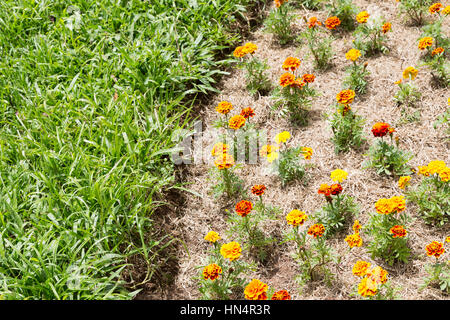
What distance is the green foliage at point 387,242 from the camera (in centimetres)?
279

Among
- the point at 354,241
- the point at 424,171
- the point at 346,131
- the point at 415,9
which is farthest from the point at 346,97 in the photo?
the point at 415,9

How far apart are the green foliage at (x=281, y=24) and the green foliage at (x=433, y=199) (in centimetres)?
174

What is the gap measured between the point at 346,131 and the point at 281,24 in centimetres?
125

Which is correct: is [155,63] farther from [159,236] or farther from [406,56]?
[406,56]

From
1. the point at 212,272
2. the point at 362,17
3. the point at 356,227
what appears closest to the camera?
the point at 212,272

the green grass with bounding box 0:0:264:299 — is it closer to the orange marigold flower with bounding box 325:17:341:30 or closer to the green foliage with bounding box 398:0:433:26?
the orange marigold flower with bounding box 325:17:341:30

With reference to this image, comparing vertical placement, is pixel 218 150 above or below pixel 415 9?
below

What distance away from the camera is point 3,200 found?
2.99 meters

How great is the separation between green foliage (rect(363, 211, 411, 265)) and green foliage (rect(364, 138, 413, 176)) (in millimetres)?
377

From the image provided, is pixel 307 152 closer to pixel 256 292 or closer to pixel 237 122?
pixel 237 122

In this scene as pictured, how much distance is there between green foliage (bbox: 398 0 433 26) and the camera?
402 centimetres

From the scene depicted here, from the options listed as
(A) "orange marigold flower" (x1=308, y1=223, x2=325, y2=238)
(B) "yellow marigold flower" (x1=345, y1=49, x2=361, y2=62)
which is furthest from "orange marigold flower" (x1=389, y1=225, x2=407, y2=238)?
(B) "yellow marigold flower" (x1=345, y1=49, x2=361, y2=62)

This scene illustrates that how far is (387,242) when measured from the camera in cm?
279

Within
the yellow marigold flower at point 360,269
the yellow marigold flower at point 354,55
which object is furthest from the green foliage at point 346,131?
the yellow marigold flower at point 360,269
